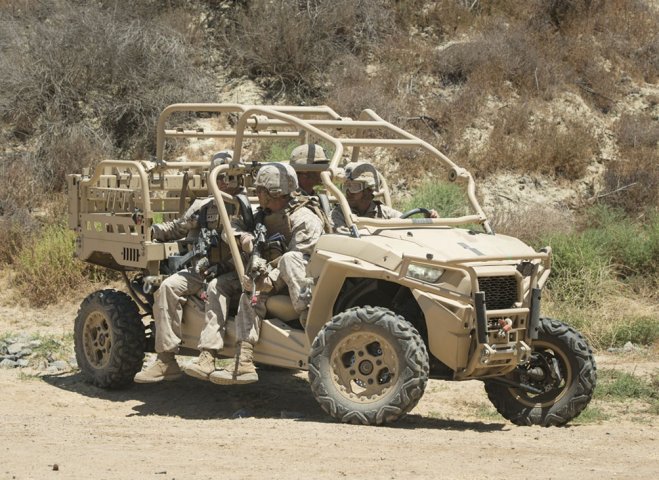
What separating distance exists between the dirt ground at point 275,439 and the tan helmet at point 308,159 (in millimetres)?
1875

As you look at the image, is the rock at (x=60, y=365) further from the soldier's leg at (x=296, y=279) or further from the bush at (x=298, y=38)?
the bush at (x=298, y=38)

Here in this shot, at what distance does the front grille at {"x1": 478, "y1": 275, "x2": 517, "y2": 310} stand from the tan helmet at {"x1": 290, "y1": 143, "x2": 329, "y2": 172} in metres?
2.06

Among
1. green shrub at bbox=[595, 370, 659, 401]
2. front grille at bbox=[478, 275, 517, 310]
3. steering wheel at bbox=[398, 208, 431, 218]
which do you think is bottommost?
green shrub at bbox=[595, 370, 659, 401]

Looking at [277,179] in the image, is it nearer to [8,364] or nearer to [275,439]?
[275,439]

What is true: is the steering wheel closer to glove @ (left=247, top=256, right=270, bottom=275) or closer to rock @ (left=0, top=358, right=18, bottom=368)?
glove @ (left=247, top=256, right=270, bottom=275)

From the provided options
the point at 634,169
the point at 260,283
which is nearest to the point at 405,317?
the point at 260,283

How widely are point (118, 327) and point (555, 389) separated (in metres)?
3.60

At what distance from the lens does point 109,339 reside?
995 centimetres

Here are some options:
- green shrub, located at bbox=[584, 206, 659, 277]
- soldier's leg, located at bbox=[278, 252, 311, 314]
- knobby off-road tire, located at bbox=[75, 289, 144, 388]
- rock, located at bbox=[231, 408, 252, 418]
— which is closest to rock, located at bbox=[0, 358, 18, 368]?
knobby off-road tire, located at bbox=[75, 289, 144, 388]

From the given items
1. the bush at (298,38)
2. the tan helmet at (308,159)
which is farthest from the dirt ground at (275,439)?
the bush at (298,38)

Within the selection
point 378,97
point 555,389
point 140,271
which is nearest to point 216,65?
point 378,97

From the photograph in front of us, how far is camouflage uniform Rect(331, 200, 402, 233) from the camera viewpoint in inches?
351

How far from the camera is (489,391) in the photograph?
8.66 m

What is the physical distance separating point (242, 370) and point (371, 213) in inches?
63.7
